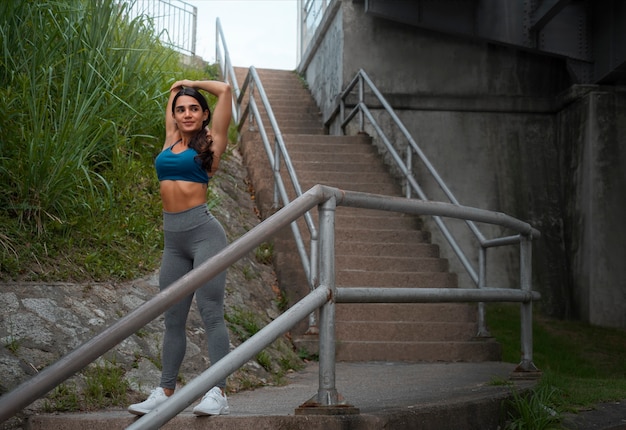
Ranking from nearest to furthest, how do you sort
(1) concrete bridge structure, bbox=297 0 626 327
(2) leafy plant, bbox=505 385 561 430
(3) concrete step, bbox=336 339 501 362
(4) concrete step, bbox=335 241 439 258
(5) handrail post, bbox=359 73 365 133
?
(2) leafy plant, bbox=505 385 561 430, (3) concrete step, bbox=336 339 501 362, (4) concrete step, bbox=335 241 439 258, (1) concrete bridge structure, bbox=297 0 626 327, (5) handrail post, bbox=359 73 365 133

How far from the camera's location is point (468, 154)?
11102 millimetres

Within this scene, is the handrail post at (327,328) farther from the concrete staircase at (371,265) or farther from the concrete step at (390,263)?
the concrete step at (390,263)

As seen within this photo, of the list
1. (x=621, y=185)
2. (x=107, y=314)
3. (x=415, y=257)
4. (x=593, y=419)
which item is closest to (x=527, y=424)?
(x=593, y=419)

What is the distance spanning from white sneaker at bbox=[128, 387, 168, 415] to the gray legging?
84 millimetres

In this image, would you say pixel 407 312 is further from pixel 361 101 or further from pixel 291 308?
pixel 291 308

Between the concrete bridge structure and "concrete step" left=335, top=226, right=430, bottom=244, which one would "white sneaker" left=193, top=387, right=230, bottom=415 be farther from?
the concrete bridge structure

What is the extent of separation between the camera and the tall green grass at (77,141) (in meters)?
5.70

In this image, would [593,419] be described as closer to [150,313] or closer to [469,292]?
[469,292]

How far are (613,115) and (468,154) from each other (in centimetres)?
178

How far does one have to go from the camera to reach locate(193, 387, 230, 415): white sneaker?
3.29 meters

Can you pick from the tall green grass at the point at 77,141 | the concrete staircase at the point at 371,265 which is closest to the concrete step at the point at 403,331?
the concrete staircase at the point at 371,265

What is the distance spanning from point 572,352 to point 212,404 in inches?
221

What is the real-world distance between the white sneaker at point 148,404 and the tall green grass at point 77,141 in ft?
6.70

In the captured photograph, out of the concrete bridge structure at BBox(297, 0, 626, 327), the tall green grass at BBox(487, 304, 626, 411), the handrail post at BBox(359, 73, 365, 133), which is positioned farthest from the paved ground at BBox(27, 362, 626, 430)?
the handrail post at BBox(359, 73, 365, 133)
